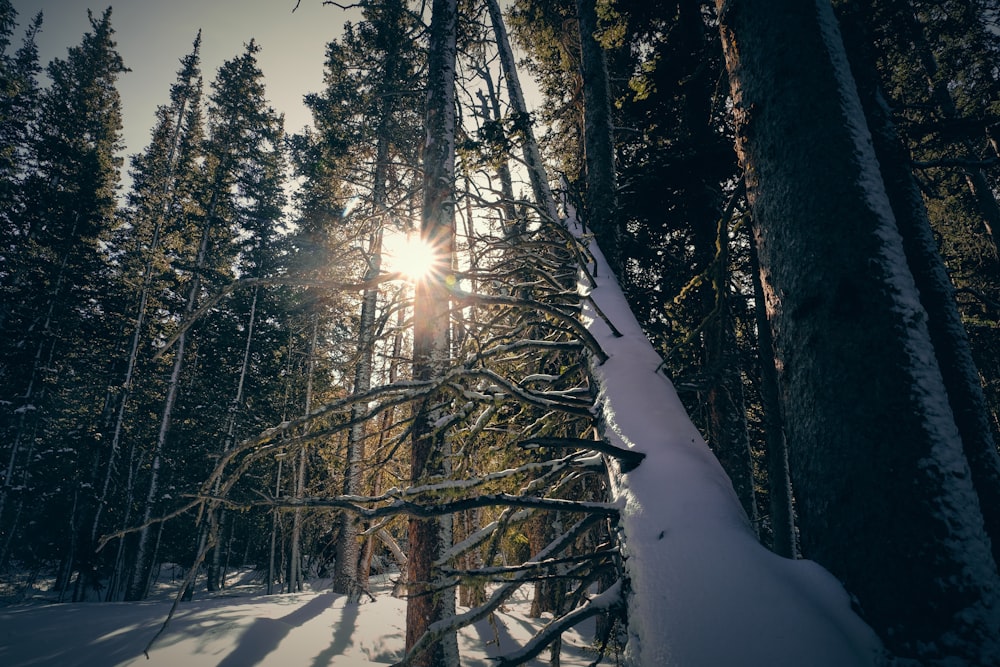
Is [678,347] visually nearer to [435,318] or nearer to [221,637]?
[435,318]

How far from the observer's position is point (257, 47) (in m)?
20.3

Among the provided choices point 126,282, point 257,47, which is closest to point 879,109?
point 126,282

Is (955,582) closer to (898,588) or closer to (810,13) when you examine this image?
(898,588)

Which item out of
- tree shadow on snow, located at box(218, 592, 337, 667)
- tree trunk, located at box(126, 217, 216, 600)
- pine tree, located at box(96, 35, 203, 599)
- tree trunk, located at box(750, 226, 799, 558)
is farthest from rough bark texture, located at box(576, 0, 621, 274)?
pine tree, located at box(96, 35, 203, 599)

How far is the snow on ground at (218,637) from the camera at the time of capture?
373cm

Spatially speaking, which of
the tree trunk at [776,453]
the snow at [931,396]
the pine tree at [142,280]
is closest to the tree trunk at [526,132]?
the tree trunk at [776,453]

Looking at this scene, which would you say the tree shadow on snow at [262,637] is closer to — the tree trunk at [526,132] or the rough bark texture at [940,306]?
the tree trunk at [526,132]

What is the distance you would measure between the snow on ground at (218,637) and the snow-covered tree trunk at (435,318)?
26.8 inches

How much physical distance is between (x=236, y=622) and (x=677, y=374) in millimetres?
6115

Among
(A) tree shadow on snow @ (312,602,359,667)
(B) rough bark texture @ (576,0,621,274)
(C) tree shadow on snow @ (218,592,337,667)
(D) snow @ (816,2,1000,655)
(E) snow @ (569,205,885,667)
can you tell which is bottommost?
(A) tree shadow on snow @ (312,602,359,667)

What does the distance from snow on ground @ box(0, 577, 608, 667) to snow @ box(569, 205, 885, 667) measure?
238 centimetres

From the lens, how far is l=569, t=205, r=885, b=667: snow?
872 mm

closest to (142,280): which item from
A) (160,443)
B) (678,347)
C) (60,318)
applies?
(60,318)

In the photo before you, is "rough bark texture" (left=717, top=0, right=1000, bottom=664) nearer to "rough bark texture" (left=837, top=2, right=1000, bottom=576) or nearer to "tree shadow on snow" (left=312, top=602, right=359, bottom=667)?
"rough bark texture" (left=837, top=2, right=1000, bottom=576)
